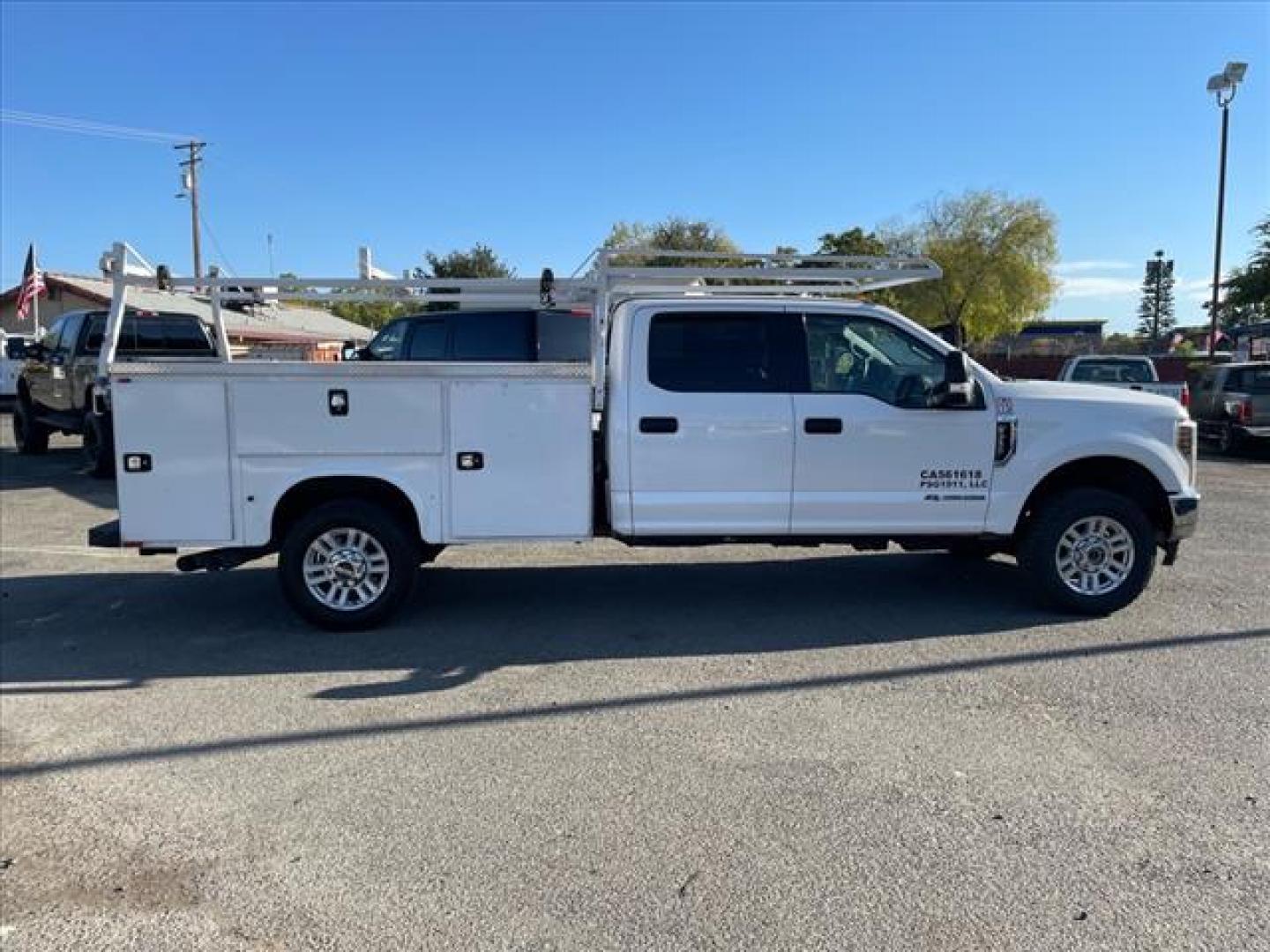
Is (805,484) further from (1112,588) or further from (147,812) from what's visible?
(147,812)

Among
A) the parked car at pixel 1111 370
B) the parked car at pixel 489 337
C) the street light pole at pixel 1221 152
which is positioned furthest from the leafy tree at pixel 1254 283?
the parked car at pixel 489 337

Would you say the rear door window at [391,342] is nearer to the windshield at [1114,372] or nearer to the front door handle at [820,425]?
the front door handle at [820,425]

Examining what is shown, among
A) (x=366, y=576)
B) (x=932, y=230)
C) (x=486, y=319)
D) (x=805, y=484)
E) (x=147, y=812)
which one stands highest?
(x=932, y=230)

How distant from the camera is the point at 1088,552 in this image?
6250 millimetres

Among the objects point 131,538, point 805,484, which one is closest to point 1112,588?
point 805,484

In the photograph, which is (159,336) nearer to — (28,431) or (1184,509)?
(28,431)

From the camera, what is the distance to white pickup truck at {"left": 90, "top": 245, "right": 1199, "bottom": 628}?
19.1 feet

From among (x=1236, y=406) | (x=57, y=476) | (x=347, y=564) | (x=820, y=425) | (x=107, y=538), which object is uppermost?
(x=820, y=425)

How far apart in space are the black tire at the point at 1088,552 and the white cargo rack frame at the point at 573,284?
185cm

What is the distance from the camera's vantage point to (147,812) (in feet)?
12.3

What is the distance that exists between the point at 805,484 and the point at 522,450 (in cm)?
183

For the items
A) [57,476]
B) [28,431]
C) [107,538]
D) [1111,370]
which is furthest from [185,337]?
[1111,370]

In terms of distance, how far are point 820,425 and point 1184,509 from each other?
2.49 m

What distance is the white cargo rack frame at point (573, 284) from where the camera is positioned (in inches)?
242
